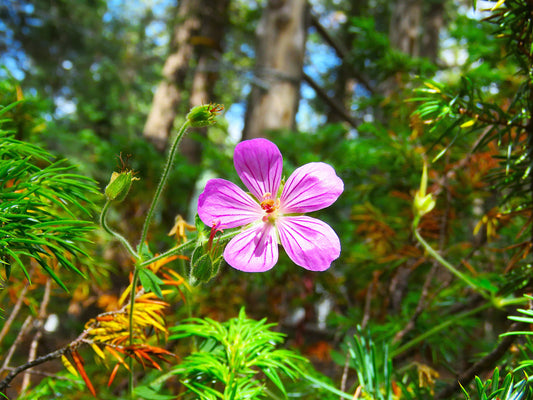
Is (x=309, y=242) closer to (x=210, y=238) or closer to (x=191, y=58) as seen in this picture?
(x=210, y=238)

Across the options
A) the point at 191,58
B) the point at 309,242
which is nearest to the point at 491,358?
the point at 309,242

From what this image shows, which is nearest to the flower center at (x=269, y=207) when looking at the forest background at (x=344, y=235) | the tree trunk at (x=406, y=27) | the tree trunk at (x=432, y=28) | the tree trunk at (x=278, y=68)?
the forest background at (x=344, y=235)

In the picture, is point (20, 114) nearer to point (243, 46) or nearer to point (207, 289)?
point (207, 289)

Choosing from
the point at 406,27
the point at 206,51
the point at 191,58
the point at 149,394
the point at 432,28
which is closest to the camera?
the point at 149,394

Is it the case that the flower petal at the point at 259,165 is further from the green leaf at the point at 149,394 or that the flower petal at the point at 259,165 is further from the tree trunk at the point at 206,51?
the tree trunk at the point at 206,51

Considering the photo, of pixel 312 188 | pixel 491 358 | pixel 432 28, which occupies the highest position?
pixel 432 28

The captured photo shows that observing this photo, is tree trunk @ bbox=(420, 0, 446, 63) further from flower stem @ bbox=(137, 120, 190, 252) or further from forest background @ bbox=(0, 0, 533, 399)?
flower stem @ bbox=(137, 120, 190, 252)

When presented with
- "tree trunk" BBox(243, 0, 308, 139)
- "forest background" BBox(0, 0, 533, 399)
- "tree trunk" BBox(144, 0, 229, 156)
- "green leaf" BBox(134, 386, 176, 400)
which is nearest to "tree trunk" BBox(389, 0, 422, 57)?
"forest background" BBox(0, 0, 533, 399)
